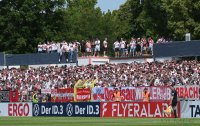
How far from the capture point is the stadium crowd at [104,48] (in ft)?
198

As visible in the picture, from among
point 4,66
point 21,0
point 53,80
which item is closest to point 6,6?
point 21,0

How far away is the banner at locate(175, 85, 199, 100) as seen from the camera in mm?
44844

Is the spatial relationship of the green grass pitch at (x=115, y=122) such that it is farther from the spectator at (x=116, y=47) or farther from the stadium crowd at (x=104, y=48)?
the spectator at (x=116, y=47)

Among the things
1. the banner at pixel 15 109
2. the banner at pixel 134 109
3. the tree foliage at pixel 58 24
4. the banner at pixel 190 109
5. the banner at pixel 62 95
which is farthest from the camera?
the tree foliage at pixel 58 24

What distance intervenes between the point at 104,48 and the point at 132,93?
1700 centimetres

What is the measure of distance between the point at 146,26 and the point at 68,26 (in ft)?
40.7

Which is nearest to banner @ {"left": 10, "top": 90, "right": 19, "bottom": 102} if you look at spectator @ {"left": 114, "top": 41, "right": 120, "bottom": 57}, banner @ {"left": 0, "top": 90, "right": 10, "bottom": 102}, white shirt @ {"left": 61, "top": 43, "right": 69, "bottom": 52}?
banner @ {"left": 0, "top": 90, "right": 10, "bottom": 102}

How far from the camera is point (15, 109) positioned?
53.0m

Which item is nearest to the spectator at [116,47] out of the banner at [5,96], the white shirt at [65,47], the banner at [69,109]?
the white shirt at [65,47]

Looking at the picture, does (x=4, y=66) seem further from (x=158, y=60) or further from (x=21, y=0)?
(x=21, y=0)

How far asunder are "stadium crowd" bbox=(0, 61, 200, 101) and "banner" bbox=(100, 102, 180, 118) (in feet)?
12.8

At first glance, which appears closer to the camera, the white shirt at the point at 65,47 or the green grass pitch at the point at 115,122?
the green grass pitch at the point at 115,122

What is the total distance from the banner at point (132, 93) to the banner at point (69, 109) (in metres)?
2.47

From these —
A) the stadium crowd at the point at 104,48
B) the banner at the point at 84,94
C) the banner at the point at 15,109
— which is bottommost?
the banner at the point at 15,109
